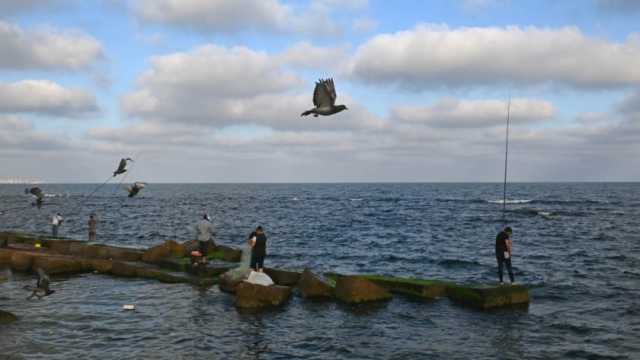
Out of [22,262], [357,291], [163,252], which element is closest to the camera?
[357,291]

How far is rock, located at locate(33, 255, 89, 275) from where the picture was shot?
996 inches

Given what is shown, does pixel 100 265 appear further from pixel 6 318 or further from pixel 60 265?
pixel 6 318

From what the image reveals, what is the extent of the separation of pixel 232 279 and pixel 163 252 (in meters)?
7.17

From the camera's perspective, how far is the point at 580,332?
1720 cm

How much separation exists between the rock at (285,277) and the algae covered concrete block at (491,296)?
5.94 m

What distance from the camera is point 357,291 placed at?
19781 mm

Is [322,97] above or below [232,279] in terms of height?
above

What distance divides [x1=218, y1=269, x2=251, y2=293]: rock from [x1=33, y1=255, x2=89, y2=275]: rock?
8.27 m

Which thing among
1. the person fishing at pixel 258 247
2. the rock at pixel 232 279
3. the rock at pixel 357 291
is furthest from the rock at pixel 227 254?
the rock at pixel 357 291

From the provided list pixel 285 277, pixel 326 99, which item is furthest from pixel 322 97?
pixel 285 277

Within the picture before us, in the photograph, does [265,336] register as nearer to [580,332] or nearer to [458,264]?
[580,332]

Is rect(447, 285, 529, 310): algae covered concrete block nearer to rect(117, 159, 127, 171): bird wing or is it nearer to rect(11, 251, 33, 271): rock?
rect(117, 159, 127, 171): bird wing

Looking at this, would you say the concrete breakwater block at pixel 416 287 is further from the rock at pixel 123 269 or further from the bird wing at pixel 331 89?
the bird wing at pixel 331 89

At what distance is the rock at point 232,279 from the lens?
2086 centimetres
